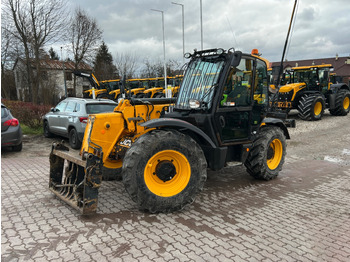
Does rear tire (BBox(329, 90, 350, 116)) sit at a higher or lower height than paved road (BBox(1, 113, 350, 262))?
higher

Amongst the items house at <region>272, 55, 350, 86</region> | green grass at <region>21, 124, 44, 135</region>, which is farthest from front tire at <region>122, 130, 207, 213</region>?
house at <region>272, 55, 350, 86</region>

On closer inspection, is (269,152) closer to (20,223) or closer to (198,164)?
(198,164)

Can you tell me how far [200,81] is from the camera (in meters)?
5.12

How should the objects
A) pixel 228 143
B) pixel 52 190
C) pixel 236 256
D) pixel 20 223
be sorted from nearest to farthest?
pixel 236 256 < pixel 20 223 < pixel 52 190 < pixel 228 143

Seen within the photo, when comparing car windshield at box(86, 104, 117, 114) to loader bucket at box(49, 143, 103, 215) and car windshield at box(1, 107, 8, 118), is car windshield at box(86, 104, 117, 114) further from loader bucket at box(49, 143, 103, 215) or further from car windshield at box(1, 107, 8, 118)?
loader bucket at box(49, 143, 103, 215)

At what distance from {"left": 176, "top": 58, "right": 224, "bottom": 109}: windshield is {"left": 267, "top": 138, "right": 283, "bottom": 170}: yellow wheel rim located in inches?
82.5

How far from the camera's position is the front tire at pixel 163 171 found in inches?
157

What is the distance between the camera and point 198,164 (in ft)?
14.2

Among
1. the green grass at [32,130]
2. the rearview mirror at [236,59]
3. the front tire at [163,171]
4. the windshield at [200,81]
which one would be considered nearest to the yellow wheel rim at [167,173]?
the front tire at [163,171]

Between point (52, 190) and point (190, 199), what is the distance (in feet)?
7.54

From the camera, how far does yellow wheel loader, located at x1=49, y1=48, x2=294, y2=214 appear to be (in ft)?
13.3

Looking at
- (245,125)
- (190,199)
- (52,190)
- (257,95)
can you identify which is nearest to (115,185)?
(52,190)

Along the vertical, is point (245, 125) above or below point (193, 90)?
below

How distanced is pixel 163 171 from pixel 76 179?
134 centimetres
